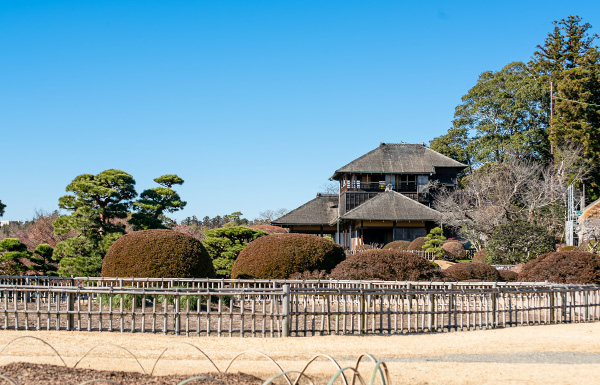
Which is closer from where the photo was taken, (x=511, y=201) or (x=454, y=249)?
(x=454, y=249)

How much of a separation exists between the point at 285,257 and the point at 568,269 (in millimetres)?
8946

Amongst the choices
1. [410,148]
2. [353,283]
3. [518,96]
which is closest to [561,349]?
[353,283]

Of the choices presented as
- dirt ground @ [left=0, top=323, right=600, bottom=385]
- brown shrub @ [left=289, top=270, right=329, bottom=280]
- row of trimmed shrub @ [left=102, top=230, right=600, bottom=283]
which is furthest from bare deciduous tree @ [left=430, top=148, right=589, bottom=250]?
dirt ground @ [left=0, top=323, right=600, bottom=385]

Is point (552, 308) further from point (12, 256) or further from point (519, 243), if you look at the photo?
point (12, 256)

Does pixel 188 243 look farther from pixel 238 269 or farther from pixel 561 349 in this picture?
pixel 561 349

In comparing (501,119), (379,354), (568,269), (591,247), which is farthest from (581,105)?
(379,354)

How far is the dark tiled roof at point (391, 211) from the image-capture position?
129 feet

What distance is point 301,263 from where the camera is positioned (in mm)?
19484

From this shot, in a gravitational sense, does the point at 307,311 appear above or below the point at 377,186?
below

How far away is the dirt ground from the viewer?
26.5ft

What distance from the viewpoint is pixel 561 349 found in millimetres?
10141

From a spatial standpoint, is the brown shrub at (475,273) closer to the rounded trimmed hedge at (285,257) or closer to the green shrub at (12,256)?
the rounded trimmed hedge at (285,257)

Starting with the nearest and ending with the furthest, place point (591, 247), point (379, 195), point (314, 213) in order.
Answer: point (591, 247)
point (379, 195)
point (314, 213)

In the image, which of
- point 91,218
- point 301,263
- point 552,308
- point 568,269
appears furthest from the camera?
point 91,218
